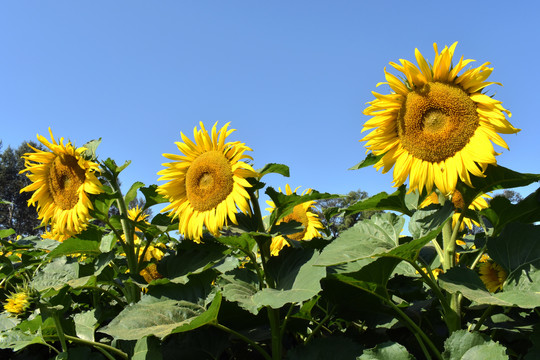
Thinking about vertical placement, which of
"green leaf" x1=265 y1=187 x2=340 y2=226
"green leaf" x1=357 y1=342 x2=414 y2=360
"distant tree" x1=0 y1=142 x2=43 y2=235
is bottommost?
"green leaf" x1=357 y1=342 x2=414 y2=360

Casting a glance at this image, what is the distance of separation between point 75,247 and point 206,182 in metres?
0.99

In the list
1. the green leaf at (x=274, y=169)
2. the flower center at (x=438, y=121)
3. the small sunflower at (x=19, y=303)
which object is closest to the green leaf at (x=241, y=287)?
the green leaf at (x=274, y=169)

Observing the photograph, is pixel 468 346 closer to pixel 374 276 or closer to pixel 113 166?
pixel 374 276

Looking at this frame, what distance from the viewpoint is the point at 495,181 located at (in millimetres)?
1920

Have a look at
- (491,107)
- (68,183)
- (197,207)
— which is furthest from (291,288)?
(68,183)

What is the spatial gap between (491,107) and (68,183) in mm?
2519

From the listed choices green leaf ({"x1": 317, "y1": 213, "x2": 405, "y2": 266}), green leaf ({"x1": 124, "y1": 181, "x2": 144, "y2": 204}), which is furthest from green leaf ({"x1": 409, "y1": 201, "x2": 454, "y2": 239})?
green leaf ({"x1": 124, "y1": 181, "x2": 144, "y2": 204})

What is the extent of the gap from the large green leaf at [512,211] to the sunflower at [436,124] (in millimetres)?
202

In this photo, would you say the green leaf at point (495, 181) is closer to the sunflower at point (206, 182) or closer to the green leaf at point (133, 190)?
the sunflower at point (206, 182)

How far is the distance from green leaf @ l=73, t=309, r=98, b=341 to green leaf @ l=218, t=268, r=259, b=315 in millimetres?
931

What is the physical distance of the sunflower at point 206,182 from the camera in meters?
2.31

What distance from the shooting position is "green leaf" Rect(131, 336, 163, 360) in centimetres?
201

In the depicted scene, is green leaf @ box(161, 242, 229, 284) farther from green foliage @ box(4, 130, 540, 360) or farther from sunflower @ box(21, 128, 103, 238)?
sunflower @ box(21, 128, 103, 238)

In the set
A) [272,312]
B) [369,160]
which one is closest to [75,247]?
[272,312]
